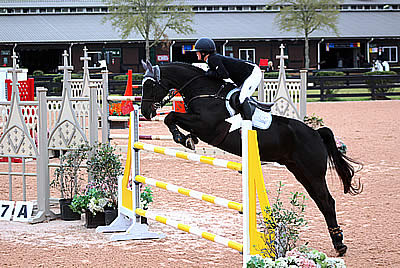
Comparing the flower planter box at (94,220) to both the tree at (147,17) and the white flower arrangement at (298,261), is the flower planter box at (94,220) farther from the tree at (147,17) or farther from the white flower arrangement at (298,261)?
the tree at (147,17)

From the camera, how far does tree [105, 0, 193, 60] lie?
34.2 metres

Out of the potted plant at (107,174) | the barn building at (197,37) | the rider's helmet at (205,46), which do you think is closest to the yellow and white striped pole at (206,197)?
the potted plant at (107,174)

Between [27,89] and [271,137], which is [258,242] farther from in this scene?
[27,89]

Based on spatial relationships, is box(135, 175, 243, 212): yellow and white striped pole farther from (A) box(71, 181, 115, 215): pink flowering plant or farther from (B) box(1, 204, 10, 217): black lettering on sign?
(B) box(1, 204, 10, 217): black lettering on sign

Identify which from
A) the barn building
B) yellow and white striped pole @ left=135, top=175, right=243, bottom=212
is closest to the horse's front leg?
yellow and white striped pole @ left=135, top=175, right=243, bottom=212

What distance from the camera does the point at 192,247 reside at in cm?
606

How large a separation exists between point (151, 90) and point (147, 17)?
28768mm

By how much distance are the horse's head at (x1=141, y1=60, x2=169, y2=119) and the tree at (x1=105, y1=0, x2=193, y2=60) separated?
91.6ft

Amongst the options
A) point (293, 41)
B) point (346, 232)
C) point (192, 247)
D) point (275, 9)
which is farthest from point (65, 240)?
point (275, 9)

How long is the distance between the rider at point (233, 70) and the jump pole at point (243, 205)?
887 mm

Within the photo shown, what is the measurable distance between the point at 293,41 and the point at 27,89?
93.8ft

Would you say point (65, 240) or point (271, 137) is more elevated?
point (271, 137)

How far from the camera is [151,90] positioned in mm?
6219

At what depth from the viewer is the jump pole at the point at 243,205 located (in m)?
4.43
